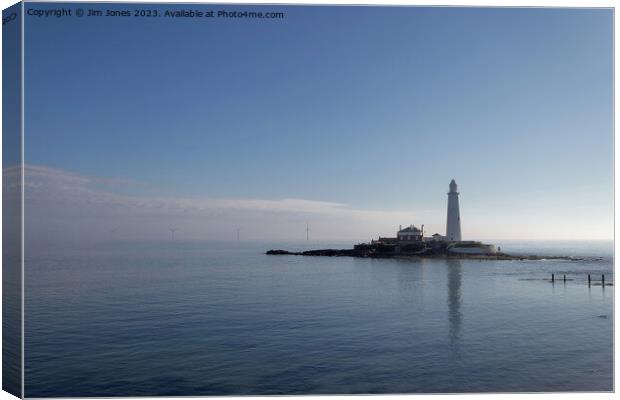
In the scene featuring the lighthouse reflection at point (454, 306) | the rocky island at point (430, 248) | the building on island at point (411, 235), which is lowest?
the lighthouse reflection at point (454, 306)

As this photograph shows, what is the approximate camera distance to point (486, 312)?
20406mm

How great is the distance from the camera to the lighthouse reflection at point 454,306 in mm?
14646

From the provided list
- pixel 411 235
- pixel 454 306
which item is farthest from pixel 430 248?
pixel 454 306

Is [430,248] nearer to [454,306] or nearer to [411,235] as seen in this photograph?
[411,235]

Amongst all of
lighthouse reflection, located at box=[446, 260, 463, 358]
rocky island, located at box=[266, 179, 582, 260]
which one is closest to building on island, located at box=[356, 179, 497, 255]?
rocky island, located at box=[266, 179, 582, 260]

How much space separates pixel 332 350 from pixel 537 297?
1582 cm

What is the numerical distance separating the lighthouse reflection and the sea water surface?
0.41 ft

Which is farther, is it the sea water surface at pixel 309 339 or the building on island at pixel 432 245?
the building on island at pixel 432 245

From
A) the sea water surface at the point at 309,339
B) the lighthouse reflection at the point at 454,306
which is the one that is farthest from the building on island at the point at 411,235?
the sea water surface at the point at 309,339

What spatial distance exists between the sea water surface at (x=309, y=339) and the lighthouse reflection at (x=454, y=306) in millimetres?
125

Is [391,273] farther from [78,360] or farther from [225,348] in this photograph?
[78,360]

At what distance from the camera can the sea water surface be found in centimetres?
1120

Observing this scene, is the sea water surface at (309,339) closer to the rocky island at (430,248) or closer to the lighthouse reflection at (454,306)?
the lighthouse reflection at (454,306)

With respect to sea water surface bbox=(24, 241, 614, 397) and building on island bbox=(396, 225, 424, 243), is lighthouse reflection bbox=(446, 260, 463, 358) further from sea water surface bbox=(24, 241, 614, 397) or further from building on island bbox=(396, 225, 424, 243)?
building on island bbox=(396, 225, 424, 243)
